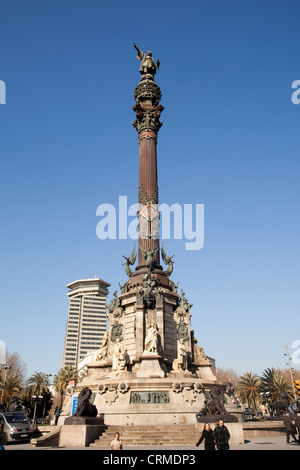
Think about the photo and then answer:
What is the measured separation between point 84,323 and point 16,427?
16476 centimetres

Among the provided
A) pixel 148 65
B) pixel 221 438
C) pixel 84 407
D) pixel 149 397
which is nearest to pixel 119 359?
pixel 149 397

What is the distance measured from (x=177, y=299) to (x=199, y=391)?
9029 millimetres

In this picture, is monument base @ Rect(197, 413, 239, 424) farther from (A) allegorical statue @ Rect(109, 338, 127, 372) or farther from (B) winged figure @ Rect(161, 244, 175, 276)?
(B) winged figure @ Rect(161, 244, 175, 276)

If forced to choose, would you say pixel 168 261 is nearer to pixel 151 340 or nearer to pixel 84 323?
pixel 151 340

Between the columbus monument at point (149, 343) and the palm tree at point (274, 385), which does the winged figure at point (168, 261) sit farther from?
the palm tree at point (274, 385)

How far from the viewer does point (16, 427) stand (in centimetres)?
1970

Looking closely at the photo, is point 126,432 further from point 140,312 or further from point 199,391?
point 140,312

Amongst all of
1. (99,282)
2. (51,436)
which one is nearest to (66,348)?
(99,282)

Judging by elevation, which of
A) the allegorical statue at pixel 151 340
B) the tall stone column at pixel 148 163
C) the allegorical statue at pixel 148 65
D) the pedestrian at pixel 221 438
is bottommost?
the pedestrian at pixel 221 438

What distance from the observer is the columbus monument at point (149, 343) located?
72.1 ft

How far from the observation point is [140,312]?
27.9m

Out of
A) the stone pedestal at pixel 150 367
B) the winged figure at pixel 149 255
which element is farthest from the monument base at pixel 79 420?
the winged figure at pixel 149 255

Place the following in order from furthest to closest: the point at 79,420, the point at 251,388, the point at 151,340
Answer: the point at 251,388 → the point at 151,340 → the point at 79,420

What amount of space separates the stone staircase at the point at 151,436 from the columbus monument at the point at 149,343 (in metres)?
2.03
